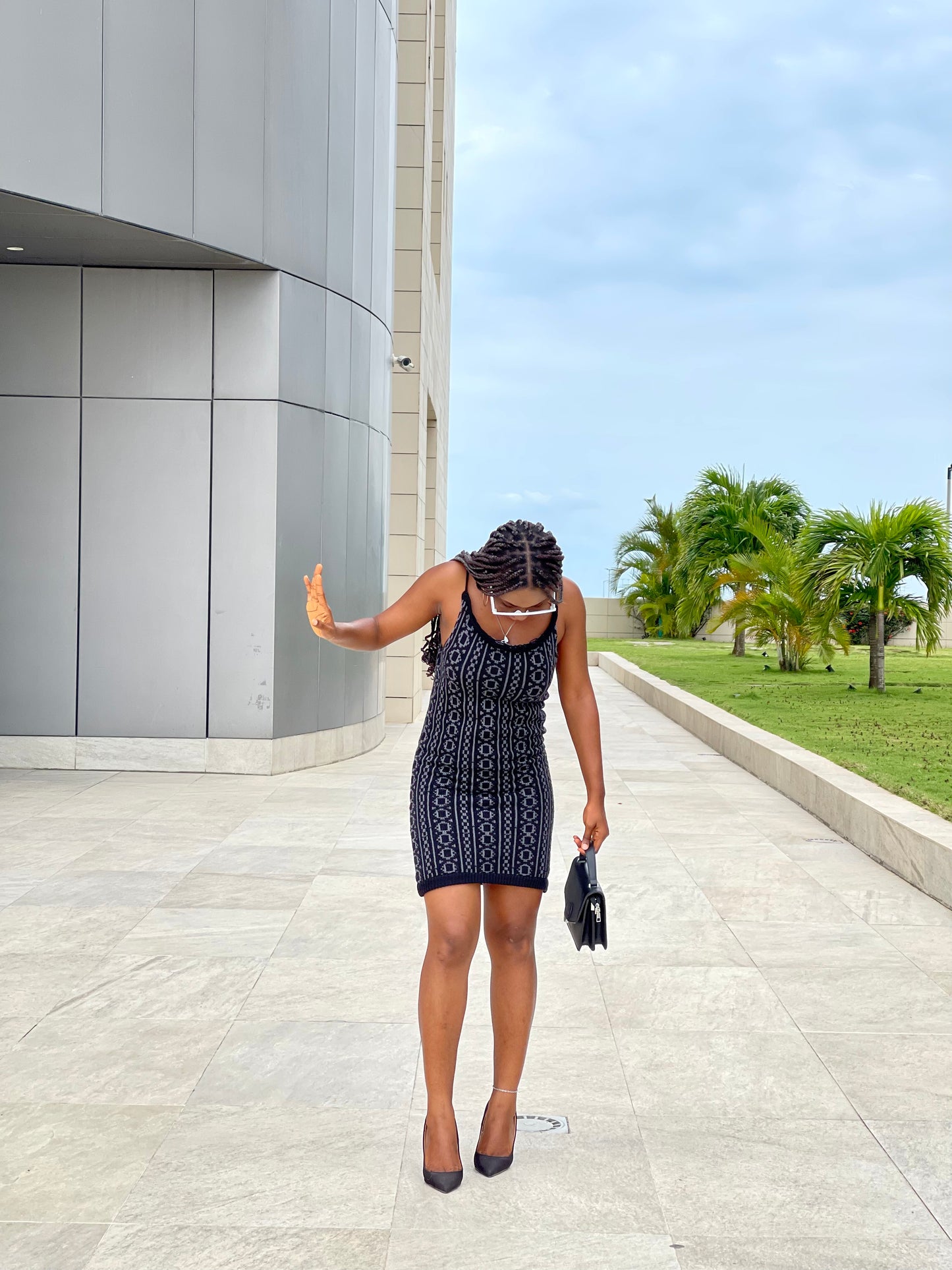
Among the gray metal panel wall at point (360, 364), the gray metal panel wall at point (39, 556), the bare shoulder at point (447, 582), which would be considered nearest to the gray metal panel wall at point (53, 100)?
the gray metal panel wall at point (39, 556)

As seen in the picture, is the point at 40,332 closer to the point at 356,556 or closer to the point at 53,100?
the point at 53,100

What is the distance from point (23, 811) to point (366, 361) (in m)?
5.69

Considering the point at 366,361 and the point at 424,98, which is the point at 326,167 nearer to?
the point at 366,361

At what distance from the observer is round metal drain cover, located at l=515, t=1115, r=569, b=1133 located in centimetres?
351

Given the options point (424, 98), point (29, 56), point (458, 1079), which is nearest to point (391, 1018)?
point (458, 1079)

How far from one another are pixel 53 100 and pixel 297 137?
2.36 metres

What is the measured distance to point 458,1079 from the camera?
392cm

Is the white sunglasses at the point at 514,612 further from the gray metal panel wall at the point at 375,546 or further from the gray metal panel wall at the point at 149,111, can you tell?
the gray metal panel wall at the point at 375,546

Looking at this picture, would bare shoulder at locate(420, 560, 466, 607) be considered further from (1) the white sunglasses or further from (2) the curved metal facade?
(2) the curved metal facade

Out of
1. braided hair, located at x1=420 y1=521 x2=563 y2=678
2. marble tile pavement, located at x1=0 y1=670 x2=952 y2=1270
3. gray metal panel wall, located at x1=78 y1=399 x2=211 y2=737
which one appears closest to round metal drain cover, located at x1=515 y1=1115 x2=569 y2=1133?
marble tile pavement, located at x1=0 y1=670 x2=952 y2=1270

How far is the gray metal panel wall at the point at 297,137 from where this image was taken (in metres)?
10.1

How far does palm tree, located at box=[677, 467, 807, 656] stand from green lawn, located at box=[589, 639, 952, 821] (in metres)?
2.53

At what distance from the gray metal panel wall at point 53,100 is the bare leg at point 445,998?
7060 mm

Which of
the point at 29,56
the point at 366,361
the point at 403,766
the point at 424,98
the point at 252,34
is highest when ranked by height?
the point at 424,98
